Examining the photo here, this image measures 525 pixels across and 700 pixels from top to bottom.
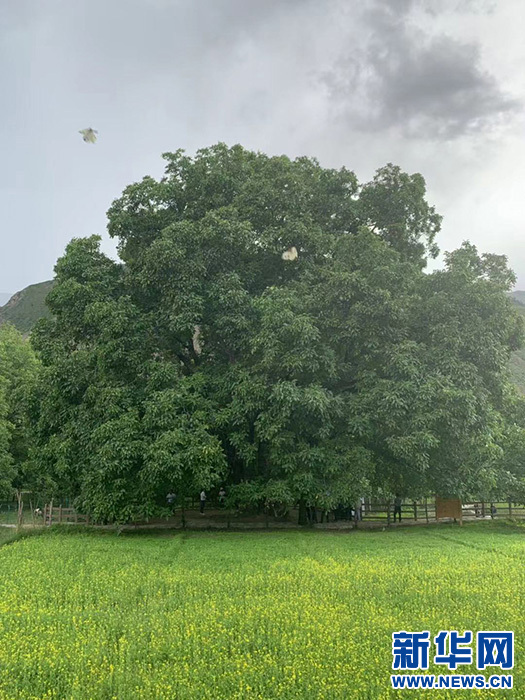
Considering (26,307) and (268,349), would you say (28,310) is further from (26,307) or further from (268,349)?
(268,349)

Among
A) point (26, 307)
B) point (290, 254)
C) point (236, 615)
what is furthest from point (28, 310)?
point (236, 615)

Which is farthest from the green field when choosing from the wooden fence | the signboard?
the wooden fence

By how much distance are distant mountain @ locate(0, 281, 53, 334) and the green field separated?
97.3 meters

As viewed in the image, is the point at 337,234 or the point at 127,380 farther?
the point at 337,234

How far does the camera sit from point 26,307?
111750mm

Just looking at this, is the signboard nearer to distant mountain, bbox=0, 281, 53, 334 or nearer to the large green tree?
the large green tree

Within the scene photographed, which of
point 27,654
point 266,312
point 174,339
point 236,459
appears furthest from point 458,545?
point 27,654

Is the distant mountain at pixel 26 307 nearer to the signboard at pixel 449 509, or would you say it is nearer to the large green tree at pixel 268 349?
the large green tree at pixel 268 349

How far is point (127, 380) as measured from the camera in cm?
2075

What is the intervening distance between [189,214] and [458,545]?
16.9 meters

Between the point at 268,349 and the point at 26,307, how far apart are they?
108 meters

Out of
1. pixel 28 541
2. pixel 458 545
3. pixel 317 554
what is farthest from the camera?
pixel 28 541

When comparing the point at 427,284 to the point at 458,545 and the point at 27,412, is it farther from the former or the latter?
the point at 27,412

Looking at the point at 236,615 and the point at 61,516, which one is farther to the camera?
the point at 61,516
